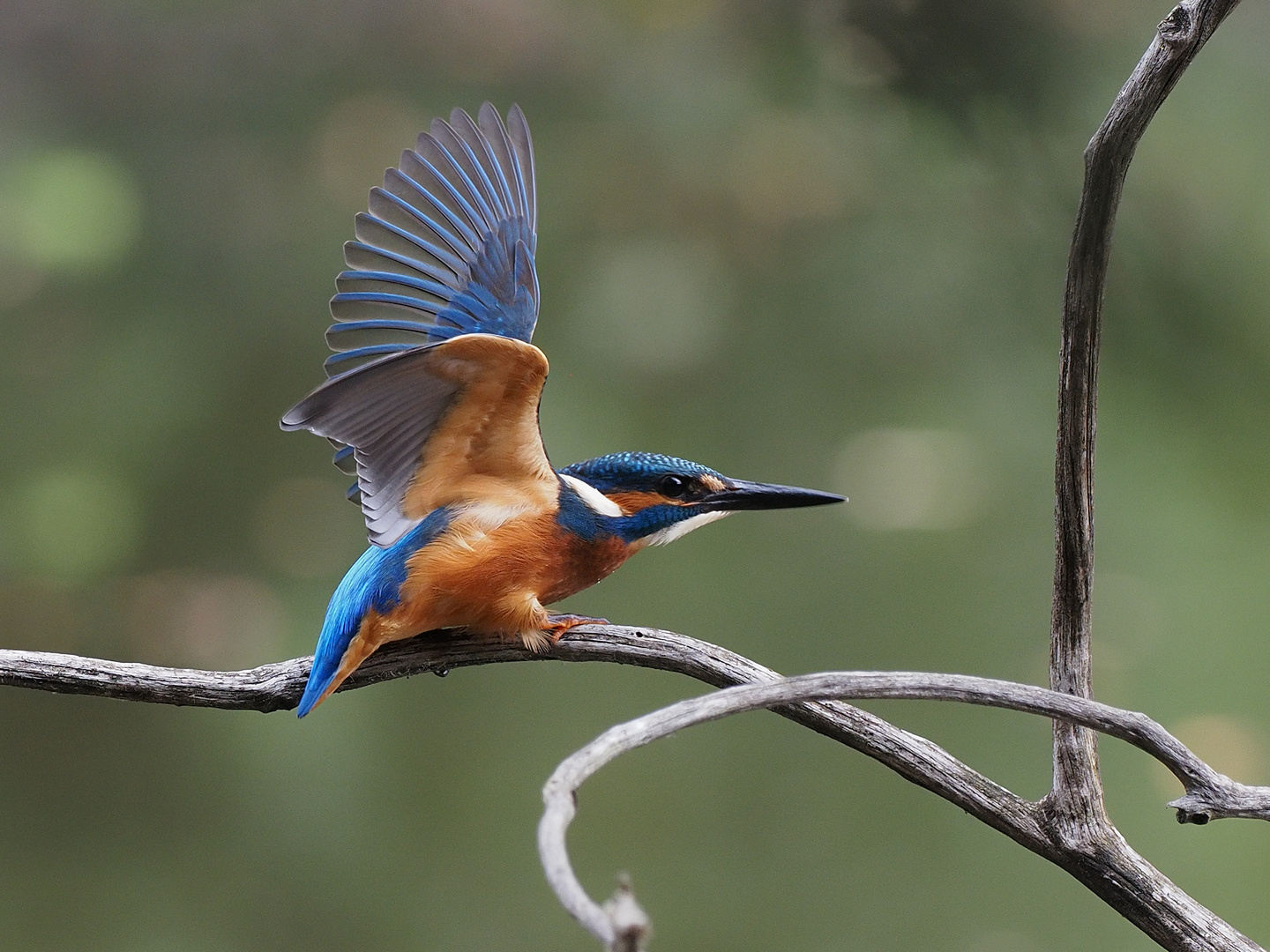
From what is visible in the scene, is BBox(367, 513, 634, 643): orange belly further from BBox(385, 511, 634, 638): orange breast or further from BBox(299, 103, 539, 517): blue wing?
BBox(299, 103, 539, 517): blue wing

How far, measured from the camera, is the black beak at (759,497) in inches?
36.6

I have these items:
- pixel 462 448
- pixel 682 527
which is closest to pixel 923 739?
pixel 682 527

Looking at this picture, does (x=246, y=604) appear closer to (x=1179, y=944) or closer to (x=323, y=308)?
(x=323, y=308)

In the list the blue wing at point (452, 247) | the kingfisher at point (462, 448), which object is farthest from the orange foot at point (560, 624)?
the blue wing at point (452, 247)

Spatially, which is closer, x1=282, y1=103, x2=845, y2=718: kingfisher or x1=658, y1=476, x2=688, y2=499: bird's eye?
x1=282, y1=103, x2=845, y2=718: kingfisher

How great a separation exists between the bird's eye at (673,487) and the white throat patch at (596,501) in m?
0.04

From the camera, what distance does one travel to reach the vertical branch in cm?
65

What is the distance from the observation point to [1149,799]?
1558mm

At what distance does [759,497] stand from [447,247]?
1.13ft

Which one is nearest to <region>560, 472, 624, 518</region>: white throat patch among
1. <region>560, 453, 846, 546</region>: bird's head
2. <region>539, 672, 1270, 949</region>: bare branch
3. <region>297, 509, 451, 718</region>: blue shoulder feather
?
<region>560, 453, 846, 546</region>: bird's head

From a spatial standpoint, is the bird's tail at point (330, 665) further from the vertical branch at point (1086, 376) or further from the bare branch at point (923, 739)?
the vertical branch at point (1086, 376)

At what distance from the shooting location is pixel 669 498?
95 centimetres

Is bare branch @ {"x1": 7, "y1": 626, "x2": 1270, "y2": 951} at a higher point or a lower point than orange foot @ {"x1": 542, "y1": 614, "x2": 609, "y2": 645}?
lower

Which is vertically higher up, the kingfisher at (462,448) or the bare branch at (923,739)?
the kingfisher at (462,448)
